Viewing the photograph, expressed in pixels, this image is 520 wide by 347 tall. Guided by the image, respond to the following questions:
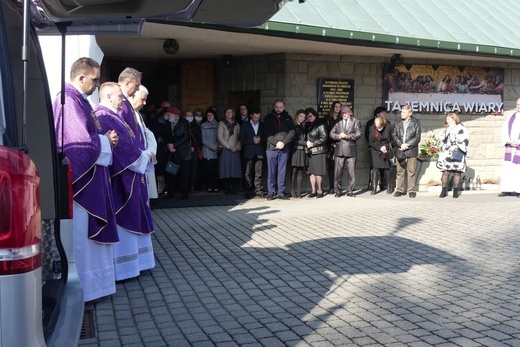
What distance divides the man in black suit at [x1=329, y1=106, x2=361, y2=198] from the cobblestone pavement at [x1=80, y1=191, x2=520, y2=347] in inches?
117

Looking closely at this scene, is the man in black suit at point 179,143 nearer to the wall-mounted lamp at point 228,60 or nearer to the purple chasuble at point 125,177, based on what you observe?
the wall-mounted lamp at point 228,60

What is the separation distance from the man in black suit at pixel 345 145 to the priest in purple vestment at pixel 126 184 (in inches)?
309

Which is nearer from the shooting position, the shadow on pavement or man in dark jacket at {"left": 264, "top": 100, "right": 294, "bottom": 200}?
the shadow on pavement

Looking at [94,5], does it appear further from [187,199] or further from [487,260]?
[187,199]

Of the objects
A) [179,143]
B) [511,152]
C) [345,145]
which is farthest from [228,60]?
[511,152]

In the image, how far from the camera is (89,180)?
618 cm

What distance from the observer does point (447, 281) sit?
23.6 feet

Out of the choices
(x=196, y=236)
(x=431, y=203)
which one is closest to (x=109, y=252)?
(x=196, y=236)

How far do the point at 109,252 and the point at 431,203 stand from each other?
8786 millimetres

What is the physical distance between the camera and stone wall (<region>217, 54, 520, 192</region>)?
1510 centimetres

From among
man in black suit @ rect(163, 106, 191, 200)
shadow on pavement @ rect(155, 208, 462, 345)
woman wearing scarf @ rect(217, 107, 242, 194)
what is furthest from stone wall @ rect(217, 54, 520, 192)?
shadow on pavement @ rect(155, 208, 462, 345)

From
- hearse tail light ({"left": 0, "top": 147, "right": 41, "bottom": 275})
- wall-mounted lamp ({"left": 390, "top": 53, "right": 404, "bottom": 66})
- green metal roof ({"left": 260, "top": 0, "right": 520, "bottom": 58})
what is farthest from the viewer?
wall-mounted lamp ({"left": 390, "top": 53, "right": 404, "bottom": 66})

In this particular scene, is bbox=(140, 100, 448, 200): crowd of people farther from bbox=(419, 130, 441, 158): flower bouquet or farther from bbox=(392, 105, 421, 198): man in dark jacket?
bbox=(419, 130, 441, 158): flower bouquet

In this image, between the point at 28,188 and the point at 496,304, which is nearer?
the point at 28,188
